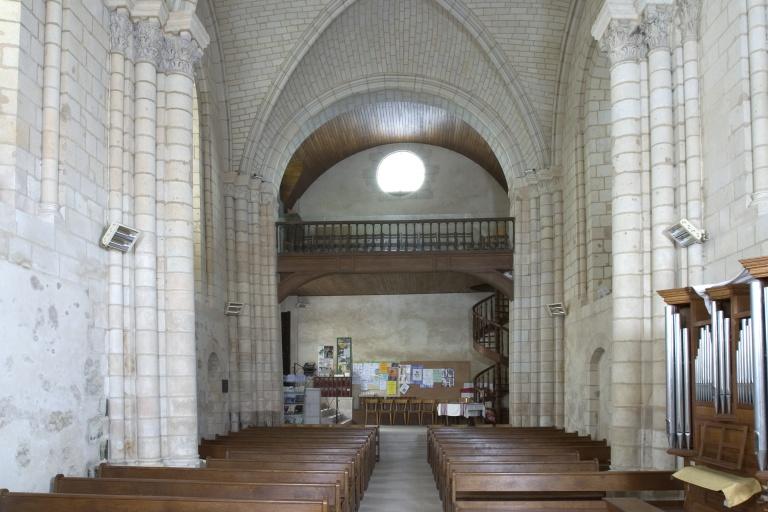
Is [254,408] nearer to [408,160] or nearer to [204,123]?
[204,123]

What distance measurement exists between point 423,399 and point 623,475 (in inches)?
716

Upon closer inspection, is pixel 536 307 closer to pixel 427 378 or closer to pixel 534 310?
pixel 534 310

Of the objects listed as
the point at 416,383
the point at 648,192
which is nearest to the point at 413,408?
the point at 416,383

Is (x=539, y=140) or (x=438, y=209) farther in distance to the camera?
(x=438, y=209)

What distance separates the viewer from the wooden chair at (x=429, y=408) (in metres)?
25.8

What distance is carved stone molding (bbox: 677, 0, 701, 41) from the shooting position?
9745 millimetres

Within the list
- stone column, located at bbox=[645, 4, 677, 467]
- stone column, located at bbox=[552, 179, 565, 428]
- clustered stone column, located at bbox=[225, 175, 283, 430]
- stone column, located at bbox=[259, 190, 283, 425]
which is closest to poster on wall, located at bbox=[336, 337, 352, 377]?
stone column, located at bbox=[259, 190, 283, 425]

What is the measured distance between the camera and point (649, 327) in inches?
397

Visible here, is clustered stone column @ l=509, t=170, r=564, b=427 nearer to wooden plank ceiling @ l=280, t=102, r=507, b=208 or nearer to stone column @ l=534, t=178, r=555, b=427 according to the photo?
stone column @ l=534, t=178, r=555, b=427

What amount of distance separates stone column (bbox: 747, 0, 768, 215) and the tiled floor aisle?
5926 mm

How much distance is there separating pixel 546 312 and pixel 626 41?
27.5 ft

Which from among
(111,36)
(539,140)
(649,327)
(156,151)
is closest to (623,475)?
(649,327)

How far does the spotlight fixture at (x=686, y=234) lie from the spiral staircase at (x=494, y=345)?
14150 mm

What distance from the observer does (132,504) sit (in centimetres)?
662
